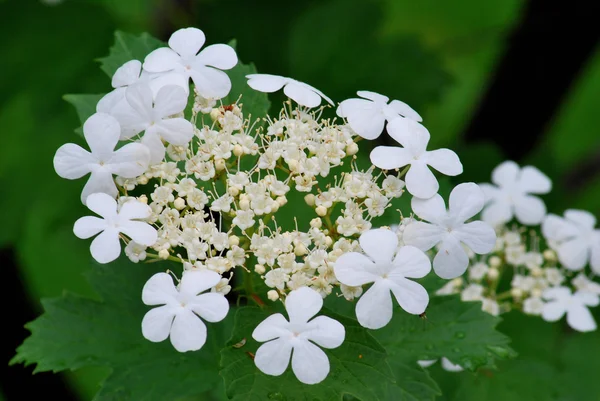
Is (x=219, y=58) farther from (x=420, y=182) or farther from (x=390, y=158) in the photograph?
(x=420, y=182)

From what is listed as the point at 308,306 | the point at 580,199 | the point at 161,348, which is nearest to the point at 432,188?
the point at 308,306

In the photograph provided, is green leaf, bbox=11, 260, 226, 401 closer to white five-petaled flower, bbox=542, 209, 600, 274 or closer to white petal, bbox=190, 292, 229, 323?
white petal, bbox=190, 292, 229, 323

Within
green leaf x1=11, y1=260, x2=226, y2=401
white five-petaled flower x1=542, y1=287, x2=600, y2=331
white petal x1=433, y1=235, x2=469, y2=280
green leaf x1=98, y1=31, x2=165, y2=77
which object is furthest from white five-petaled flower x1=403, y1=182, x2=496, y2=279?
green leaf x1=98, y1=31, x2=165, y2=77

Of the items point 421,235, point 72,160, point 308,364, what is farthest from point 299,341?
point 72,160

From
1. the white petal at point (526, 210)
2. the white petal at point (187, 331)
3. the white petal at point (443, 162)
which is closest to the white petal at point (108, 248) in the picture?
the white petal at point (187, 331)

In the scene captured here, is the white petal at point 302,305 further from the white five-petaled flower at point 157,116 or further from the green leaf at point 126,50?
the green leaf at point 126,50

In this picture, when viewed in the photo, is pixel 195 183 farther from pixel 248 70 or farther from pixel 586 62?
pixel 586 62
